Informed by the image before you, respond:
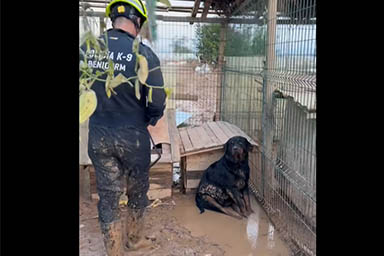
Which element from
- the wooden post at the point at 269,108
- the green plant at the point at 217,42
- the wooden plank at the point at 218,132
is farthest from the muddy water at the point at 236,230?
the green plant at the point at 217,42

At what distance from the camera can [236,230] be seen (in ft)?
11.5

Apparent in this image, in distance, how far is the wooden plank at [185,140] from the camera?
14.2ft

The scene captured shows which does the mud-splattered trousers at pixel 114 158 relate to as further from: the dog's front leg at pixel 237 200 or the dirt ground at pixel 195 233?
the dog's front leg at pixel 237 200

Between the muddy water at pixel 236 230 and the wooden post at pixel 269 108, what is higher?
the wooden post at pixel 269 108

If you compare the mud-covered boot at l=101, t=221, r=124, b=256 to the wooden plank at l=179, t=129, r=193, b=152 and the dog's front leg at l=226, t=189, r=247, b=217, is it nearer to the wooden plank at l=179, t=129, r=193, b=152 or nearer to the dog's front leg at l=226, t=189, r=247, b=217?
the dog's front leg at l=226, t=189, r=247, b=217

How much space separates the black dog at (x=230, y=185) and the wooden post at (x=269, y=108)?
22 centimetres

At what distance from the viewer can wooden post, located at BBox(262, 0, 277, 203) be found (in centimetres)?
356

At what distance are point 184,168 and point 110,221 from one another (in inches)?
71.8

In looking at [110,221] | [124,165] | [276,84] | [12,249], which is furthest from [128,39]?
[276,84]

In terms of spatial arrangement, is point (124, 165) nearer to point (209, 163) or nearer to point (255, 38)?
point (209, 163)

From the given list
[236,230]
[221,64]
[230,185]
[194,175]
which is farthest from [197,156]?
[221,64]

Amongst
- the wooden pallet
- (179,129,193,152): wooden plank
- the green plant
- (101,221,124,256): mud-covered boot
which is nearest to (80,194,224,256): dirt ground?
(101,221,124,256): mud-covered boot

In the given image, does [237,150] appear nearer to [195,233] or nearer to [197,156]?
[197,156]
